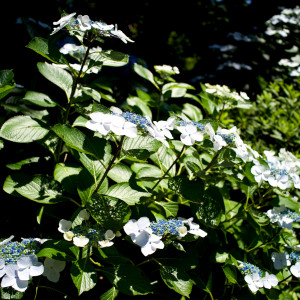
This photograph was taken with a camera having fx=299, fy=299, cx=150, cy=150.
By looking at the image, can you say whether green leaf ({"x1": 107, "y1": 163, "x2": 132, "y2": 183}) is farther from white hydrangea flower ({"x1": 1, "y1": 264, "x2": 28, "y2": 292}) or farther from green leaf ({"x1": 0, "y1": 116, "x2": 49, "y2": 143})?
white hydrangea flower ({"x1": 1, "y1": 264, "x2": 28, "y2": 292})

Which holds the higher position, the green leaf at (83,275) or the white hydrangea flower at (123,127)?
the white hydrangea flower at (123,127)

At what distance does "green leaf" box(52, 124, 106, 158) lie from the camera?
3.11 ft

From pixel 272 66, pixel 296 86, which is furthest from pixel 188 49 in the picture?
pixel 296 86

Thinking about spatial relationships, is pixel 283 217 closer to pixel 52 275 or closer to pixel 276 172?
pixel 276 172

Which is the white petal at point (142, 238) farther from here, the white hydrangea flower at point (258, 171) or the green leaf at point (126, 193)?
the white hydrangea flower at point (258, 171)

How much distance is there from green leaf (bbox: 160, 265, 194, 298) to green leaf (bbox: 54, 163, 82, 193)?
1.49 ft

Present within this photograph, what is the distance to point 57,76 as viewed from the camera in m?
1.37

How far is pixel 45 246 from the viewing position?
960 millimetres

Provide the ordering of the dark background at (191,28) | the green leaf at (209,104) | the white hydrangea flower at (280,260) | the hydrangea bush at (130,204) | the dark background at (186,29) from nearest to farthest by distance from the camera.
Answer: the hydrangea bush at (130,204) → the white hydrangea flower at (280,260) → the green leaf at (209,104) → the dark background at (186,29) → the dark background at (191,28)

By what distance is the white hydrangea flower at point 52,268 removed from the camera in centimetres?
97

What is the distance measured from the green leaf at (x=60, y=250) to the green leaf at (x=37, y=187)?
16 centimetres

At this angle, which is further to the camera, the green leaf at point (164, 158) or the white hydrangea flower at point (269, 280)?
the green leaf at point (164, 158)

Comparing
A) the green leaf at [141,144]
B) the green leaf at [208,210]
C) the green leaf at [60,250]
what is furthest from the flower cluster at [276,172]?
the green leaf at [60,250]

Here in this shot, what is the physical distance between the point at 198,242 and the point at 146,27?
2900 millimetres
